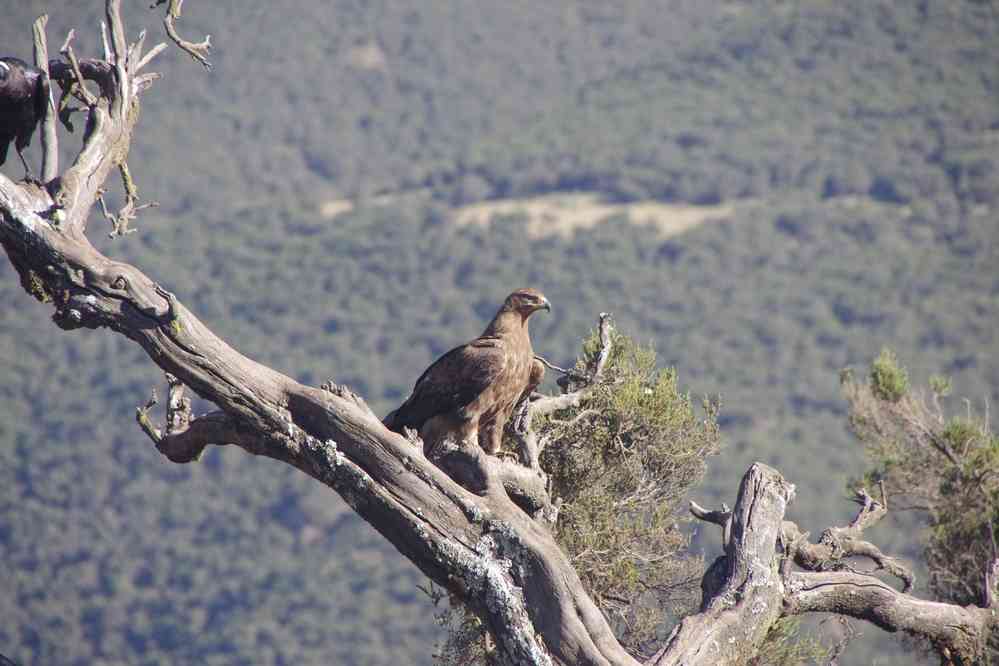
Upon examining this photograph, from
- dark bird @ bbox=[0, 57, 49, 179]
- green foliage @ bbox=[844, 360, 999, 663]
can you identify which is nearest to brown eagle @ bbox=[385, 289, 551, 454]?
dark bird @ bbox=[0, 57, 49, 179]

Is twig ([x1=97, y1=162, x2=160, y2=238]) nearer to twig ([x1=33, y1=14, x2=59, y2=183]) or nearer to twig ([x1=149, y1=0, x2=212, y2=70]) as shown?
twig ([x1=33, y1=14, x2=59, y2=183])

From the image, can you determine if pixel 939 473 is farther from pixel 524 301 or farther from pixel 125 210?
pixel 125 210

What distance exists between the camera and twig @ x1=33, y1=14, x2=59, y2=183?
7715mm

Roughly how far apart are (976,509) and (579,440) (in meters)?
4.02

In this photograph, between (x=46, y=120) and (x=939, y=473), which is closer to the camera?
(x=46, y=120)

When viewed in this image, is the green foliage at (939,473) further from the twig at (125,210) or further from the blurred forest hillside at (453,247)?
the twig at (125,210)

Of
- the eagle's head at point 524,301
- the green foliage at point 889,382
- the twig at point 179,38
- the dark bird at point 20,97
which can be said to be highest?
the green foliage at point 889,382

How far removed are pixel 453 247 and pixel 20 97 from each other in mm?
85645

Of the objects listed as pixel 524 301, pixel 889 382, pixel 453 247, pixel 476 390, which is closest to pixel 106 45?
pixel 476 390

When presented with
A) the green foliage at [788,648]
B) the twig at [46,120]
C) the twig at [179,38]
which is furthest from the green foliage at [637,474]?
the twig at [46,120]

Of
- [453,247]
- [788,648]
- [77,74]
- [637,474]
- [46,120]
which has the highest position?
[453,247]

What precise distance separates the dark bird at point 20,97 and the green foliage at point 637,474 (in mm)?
3918

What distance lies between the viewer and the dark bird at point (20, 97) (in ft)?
29.3

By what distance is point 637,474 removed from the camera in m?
9.64
